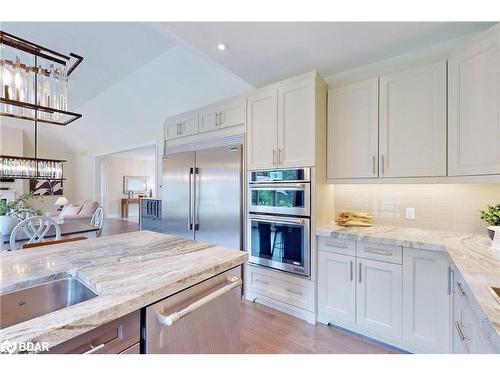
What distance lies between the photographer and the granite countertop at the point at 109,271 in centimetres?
65

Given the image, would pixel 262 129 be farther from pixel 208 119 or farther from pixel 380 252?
pixel 380 252

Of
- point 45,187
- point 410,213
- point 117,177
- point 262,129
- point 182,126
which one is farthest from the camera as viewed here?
point 117,177

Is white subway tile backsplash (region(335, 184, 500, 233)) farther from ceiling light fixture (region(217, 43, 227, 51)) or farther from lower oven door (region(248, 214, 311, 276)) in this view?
ceiling light fixture (region(217, 43, 227, 51))

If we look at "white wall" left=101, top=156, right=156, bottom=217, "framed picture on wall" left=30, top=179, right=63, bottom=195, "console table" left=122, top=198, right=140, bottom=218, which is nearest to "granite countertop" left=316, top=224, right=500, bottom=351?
"white wall" left=101, top=156, right=156, bottom=217

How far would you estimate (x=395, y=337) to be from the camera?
5.82 ft

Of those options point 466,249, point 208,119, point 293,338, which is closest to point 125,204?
point 208,119

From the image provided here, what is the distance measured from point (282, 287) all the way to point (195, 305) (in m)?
1.50

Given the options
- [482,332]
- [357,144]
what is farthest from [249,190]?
[482,332]

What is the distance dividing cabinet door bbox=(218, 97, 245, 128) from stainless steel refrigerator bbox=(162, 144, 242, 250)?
1.01 ft

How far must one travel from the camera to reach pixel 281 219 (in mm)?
2283

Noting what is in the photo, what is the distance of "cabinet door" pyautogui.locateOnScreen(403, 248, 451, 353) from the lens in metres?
1.58

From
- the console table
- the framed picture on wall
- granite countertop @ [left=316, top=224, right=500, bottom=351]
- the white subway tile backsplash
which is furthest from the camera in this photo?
the console table

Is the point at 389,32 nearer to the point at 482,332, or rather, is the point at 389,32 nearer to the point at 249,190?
the point at 249,190

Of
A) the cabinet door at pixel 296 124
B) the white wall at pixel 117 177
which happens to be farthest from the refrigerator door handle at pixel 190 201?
the white wall at pixel 117 177
